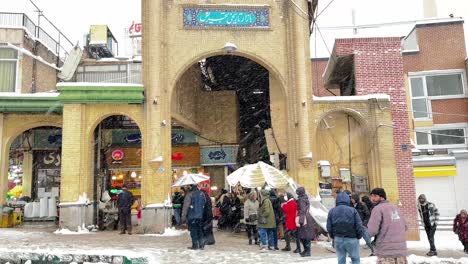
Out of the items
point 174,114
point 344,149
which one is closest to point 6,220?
point 174,114

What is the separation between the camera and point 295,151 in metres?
15.9

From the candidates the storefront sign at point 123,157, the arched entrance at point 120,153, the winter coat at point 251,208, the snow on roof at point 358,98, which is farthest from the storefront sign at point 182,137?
the winter coat at point 251,208

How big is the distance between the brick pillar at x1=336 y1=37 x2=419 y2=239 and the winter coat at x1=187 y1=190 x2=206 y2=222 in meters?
7.65

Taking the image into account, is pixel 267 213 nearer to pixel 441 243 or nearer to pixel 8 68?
pixel 441 243

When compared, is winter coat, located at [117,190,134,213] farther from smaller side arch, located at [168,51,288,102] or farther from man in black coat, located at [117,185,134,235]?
smaller side arch, located at [168,51,288,102]

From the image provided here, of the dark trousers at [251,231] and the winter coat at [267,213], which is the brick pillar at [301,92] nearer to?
the dark trousers at [251,231]

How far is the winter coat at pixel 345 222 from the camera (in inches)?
302

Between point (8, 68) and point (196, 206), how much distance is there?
1343 centimetres

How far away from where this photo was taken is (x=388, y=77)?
16.6 m

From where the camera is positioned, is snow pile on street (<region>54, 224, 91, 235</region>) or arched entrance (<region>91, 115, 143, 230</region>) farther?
arched entrance (<region>91, 115, 143, 230</region>)

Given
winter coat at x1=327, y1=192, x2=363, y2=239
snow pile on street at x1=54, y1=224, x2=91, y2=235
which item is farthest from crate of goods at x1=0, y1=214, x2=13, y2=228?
winter coat at x1=327, y1=192, x2=363, y2=239

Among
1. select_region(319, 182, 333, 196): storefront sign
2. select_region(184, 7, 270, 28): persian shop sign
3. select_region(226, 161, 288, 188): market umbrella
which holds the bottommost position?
select_region(319, 182, 333, 196): storefront sign

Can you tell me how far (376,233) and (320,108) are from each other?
9.90 metres

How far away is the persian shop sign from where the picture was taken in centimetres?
1639
